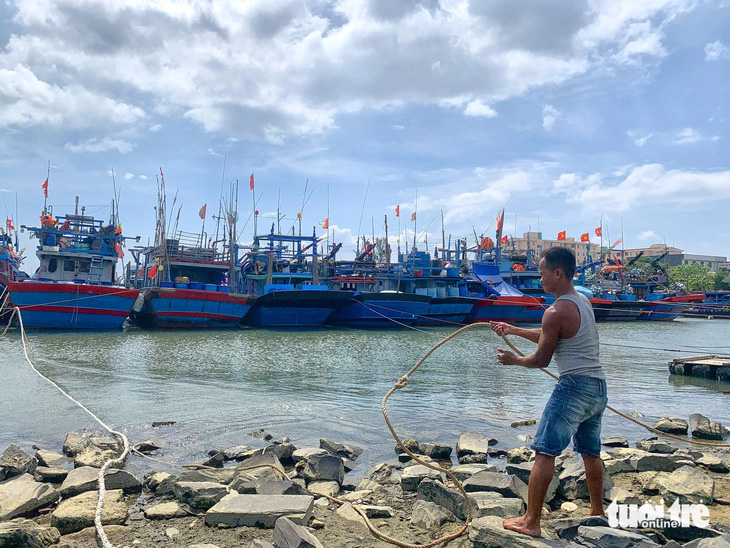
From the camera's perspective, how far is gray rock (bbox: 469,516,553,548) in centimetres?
300

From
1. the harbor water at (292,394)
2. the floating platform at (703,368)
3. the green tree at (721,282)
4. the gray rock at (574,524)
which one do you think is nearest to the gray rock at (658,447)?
the harbor water at (292,394)

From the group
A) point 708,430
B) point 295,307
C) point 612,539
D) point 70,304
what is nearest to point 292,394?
point 708,430

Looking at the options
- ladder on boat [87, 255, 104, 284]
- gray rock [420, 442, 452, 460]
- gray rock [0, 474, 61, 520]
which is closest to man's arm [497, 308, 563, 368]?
gray rock [420, 442, 452, 460]

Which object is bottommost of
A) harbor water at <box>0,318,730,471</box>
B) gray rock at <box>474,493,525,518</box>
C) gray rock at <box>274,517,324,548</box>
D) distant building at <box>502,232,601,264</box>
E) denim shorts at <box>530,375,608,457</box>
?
harbor water at <box>0,318,730,471</box>

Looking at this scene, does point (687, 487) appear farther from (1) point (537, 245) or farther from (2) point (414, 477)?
(1) point (537, 245)

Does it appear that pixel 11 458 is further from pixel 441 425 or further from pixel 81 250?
pixel 81 250

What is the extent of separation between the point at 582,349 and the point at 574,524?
112cm

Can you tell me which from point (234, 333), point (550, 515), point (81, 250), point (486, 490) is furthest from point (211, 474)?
point (81, 250)

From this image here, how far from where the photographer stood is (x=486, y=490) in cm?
426

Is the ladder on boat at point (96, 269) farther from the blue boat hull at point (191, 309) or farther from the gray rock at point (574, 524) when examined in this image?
the gray rock at point (574, 524)

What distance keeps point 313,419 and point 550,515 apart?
457cm

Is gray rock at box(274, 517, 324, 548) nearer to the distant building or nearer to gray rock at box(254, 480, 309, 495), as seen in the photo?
gray rock at box(254, 480, 309, 495)

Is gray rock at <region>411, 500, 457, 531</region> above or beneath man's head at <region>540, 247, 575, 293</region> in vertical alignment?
beneath

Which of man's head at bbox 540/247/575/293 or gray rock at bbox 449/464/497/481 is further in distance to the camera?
gray rock at bbox 449/464/497/481
